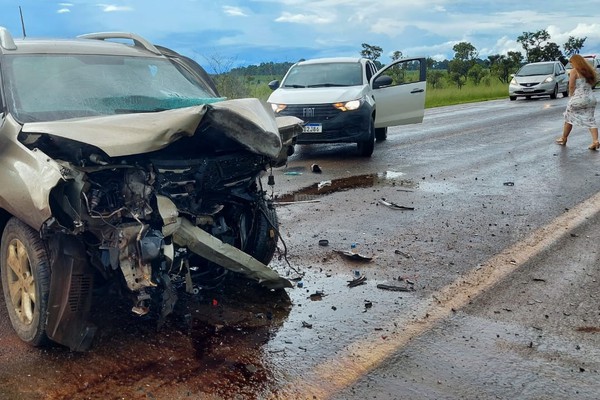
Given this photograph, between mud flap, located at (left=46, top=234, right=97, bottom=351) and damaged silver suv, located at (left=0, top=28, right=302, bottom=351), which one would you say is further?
mud flap, located at (left=46, top=234, right=97, bottom=351)

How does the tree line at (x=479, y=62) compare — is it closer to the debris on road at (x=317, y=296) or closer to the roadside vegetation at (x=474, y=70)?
the roadside vegetation at (x=474, y=70)

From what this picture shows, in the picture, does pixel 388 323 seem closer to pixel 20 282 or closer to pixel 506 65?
pixel 20 282

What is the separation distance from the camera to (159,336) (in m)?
4.06

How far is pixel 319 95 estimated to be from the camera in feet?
37.7

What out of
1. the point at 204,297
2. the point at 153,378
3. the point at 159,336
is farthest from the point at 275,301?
the point at 153,378

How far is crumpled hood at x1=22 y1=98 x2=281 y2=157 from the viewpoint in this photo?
136 inches

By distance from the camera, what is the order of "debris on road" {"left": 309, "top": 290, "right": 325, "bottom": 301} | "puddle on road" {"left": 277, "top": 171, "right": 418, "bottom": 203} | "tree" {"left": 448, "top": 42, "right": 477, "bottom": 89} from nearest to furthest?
"debris on road" {"left": 309, "top": 290, "right": 325, "bottom": 301} → "puddle on road" {"left": 277, "top": 171, "right": 418, "bottom": 203} → "tree" {"left": 448, "top": 42, "right": 477, "bottom": 89}

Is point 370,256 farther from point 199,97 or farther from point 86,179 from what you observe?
point 86,179

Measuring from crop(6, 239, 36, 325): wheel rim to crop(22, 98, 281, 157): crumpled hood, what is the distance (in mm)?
828

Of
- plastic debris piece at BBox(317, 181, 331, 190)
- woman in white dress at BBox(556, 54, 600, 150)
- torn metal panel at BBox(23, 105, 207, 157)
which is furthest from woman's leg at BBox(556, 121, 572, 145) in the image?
torn metal panel at BBox(23, 105, 207, 157)

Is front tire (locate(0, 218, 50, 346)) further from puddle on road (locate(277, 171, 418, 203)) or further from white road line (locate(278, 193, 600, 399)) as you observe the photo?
puddle on road (locate(277, 171, 418, 203))

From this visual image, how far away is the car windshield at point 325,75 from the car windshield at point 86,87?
7.22 m

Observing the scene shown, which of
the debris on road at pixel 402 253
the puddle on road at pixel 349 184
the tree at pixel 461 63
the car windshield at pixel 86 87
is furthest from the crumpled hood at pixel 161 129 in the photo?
the tree at pixel 461 63

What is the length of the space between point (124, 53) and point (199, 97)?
2.41 feet
